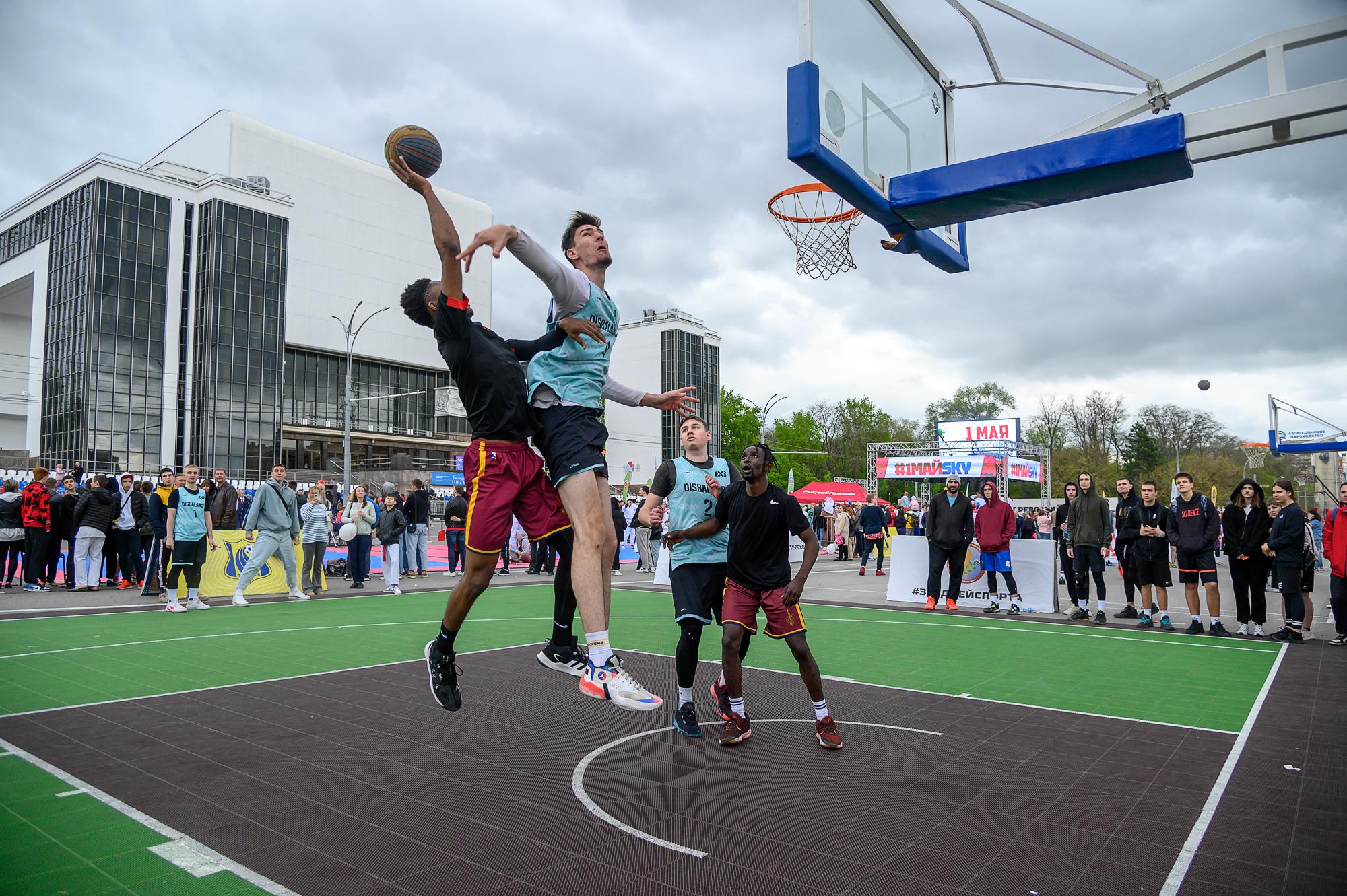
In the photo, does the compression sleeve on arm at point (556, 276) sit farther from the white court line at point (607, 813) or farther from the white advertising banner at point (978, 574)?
the white advertising banner at point (978, 574)

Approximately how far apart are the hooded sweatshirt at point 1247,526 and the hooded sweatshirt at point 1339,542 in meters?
0.67

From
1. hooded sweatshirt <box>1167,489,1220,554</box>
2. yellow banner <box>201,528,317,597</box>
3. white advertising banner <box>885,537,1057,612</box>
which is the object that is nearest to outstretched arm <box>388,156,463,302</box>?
hooded sweatshirt <box>1167,489,1220,554</box>

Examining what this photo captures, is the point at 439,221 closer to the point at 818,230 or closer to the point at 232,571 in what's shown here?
the point at 818,230

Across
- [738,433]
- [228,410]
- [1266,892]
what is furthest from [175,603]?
[738,433]

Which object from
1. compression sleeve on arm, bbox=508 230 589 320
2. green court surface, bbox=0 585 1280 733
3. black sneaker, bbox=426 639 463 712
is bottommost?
green court surface, bbox=0 585 1280 733

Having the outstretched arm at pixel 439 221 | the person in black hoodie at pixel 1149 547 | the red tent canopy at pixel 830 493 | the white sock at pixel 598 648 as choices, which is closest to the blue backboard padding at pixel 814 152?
the outstretched arm at pixel 439 221

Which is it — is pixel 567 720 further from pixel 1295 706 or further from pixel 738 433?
pixel 738 433

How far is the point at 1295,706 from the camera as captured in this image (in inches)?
269

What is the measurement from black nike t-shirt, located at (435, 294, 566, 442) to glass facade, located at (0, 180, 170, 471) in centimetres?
5241

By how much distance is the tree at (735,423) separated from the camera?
8719 centimetres

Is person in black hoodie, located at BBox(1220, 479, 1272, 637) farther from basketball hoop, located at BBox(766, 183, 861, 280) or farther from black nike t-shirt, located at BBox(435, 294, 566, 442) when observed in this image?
black nike t-shirt, located at BBox(435, 294, 566, 442)

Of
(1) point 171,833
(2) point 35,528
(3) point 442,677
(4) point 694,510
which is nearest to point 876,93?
(4) point 694,510

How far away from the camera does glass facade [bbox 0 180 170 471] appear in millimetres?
47375

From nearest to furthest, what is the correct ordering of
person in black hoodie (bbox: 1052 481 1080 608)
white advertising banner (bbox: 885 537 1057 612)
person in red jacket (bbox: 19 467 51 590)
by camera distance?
person in black hoodie (bbox: 1052 481 1080 608) → white advertising banner (bbox: 885 537 1057 612) → person in red jacket (bbox: 19 467 51 590)
